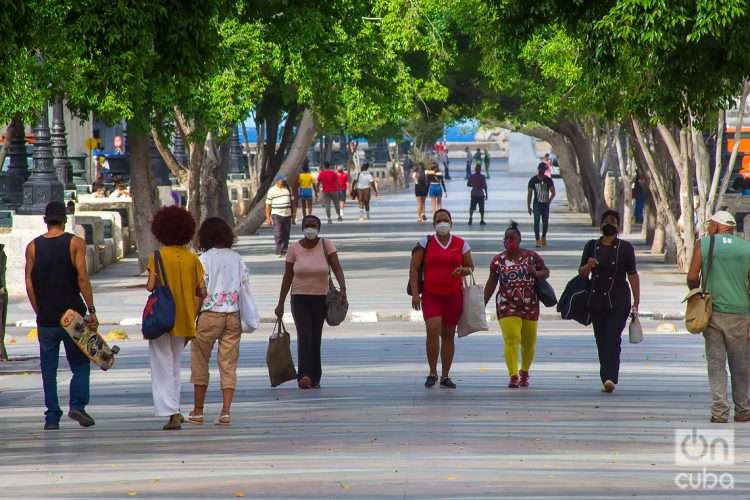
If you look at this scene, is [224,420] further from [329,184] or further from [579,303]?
[329,184]

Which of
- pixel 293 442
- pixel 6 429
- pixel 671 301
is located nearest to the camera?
pixel 293 442

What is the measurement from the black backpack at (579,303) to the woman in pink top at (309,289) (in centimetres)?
200

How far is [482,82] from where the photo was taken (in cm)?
4188

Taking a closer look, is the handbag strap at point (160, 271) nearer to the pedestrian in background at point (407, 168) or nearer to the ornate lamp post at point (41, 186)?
the ornate lamp post at point (41, 186)

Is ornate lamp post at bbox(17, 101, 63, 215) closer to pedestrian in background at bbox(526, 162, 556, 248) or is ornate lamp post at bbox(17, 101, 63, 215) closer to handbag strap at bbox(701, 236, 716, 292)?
pedestrian in background at bbox(526, 162, 556, 248)

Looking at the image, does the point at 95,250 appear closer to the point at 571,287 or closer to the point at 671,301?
the point at 671,301

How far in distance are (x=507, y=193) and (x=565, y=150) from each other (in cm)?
2005

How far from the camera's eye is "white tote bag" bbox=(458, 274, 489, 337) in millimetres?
14906

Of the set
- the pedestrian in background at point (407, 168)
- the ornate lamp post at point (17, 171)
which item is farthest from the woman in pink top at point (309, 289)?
the pedestrian in background at point (407, 168)

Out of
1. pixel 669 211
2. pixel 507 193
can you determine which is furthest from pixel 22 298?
pixel 507 193

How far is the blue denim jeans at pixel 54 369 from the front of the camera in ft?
41.5

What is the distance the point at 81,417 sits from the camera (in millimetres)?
12656

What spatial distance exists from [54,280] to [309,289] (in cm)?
304

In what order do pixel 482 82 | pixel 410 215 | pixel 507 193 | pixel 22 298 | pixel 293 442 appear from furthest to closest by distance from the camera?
Result: pixel 507 193 → pixel 410 215 → pixel 482 82 → pixel 22 298 → pixel 293 442
